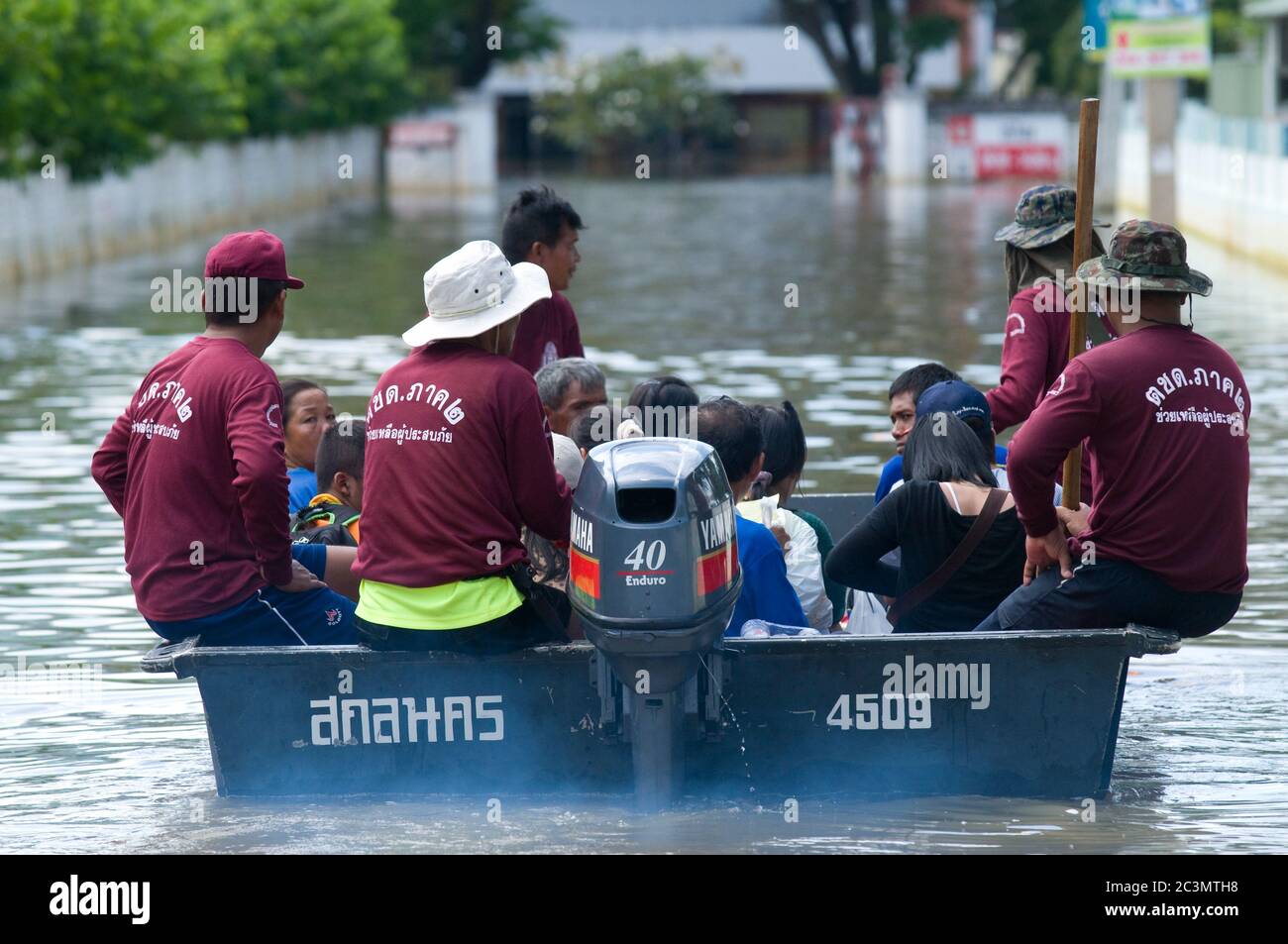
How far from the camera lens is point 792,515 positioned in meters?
7.49

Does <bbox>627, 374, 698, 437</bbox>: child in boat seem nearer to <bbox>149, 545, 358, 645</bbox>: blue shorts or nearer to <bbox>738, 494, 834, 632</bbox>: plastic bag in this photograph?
<bbox>738, 494, 834, 632</bbox>: plastic bag

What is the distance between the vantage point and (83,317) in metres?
25.0

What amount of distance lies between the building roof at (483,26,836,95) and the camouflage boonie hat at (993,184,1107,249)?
6995cm

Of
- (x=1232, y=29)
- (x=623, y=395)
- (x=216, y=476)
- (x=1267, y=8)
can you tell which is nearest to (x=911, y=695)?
(x=216, y=476)

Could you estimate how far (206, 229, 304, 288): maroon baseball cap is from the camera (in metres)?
6.78

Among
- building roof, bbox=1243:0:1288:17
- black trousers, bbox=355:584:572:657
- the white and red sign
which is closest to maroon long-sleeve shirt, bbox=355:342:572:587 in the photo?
black trousers, bbox=355:584:572:657

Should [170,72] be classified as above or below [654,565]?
above

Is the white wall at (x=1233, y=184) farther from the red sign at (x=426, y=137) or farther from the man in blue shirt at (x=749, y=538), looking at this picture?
the red sign at (x=426, y=137)

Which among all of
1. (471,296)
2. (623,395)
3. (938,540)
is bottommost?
(623,395)

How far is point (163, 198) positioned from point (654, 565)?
35.7m

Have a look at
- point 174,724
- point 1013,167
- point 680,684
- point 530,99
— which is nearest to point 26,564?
point 174,724

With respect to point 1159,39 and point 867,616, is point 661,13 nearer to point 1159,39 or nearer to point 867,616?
point 1159,39

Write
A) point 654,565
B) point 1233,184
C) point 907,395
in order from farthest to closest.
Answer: point 1233,184 → point 907,395 → point 654,565

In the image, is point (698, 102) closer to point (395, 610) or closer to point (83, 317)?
point (83, 317)
